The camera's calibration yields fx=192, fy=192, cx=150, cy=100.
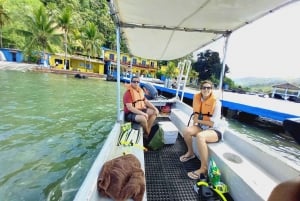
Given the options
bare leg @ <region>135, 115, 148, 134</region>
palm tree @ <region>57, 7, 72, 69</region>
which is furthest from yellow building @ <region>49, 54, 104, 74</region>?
bare leg @ <region>135, 115, 148, 134</region>

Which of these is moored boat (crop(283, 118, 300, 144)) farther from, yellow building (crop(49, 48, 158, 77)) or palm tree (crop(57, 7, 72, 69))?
palm tree (crop(57, 7, 72, 69))

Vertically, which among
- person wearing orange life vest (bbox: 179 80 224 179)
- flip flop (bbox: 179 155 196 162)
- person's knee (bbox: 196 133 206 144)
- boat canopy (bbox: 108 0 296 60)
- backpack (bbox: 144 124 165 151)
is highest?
boat canopy (bbox: 108 0 296 60)

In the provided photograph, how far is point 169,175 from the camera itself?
2.73m

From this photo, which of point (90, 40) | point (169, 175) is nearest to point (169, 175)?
point (169, 175)

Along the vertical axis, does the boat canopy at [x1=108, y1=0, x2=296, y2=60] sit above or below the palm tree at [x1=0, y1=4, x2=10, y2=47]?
below

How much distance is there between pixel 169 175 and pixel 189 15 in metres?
2.31

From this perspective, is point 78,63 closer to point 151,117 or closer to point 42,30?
point 42,30

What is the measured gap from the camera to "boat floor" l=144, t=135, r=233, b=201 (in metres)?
2.32

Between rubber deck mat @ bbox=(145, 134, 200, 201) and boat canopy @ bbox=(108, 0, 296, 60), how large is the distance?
2232 mm

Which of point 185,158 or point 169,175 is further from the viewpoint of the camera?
point 185,158

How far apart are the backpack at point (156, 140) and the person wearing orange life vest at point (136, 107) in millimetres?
295

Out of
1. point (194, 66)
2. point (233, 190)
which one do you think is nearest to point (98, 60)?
point (194, 66)

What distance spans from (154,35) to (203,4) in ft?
6.54

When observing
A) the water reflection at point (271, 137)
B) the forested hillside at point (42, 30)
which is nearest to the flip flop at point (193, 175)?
the water reflection at point (271, 137)
